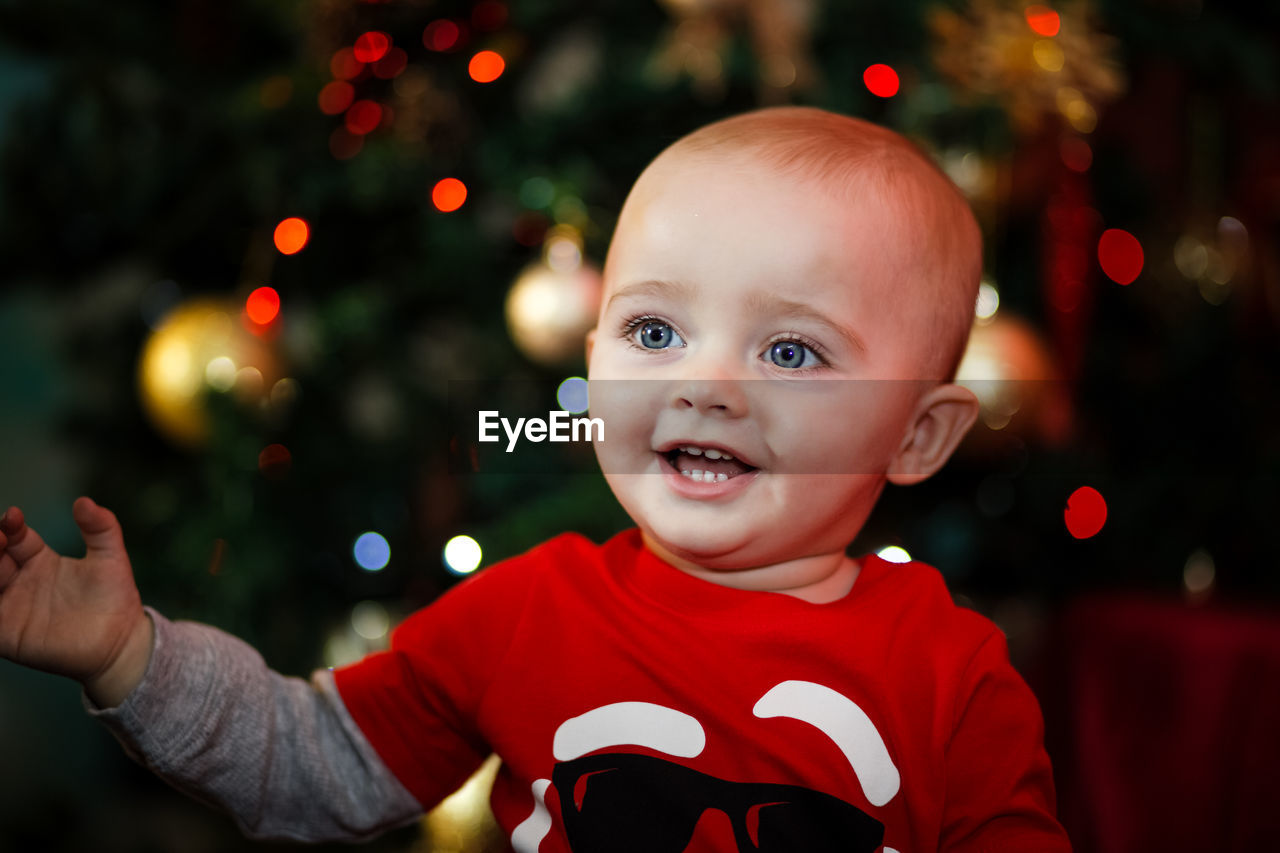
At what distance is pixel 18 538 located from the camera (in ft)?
1.87

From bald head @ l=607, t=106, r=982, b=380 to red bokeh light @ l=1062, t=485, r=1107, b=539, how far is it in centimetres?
83

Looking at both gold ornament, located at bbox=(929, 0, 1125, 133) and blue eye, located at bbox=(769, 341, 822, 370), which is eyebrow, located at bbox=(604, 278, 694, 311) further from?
gold ornament, located at bbox=(929, 0, 1125, 133)

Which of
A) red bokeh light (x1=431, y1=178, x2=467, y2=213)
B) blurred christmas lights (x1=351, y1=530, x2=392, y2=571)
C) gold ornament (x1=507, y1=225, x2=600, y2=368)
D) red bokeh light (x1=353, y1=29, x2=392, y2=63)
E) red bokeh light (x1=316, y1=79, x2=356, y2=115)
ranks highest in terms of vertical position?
→ red bokeh light (x1=353, y1=29, x2=392, y2=63)

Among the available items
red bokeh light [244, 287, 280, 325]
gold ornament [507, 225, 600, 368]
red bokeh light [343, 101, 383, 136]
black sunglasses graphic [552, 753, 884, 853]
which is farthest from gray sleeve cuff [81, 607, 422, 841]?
Result: red bokeh light [343, 101, 383, 136]

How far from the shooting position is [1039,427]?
4.04ft

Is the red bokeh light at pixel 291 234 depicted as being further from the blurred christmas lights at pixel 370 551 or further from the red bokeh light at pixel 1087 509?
the red bokeh light at pixel 1087 509

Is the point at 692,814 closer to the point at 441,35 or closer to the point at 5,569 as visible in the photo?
the point at 5,569

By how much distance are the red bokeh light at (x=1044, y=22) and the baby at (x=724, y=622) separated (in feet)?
2.05

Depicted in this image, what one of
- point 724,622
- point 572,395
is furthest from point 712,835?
point 572,395

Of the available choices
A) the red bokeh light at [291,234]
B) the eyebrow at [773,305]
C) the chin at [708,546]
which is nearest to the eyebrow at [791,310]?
the eyebrow at [773,305]

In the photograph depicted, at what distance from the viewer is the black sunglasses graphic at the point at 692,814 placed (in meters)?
0.55

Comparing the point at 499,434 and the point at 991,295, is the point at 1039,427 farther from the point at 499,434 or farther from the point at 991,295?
the point at 499,434

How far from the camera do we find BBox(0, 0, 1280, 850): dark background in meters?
1.14

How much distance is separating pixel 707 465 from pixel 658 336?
80mm
